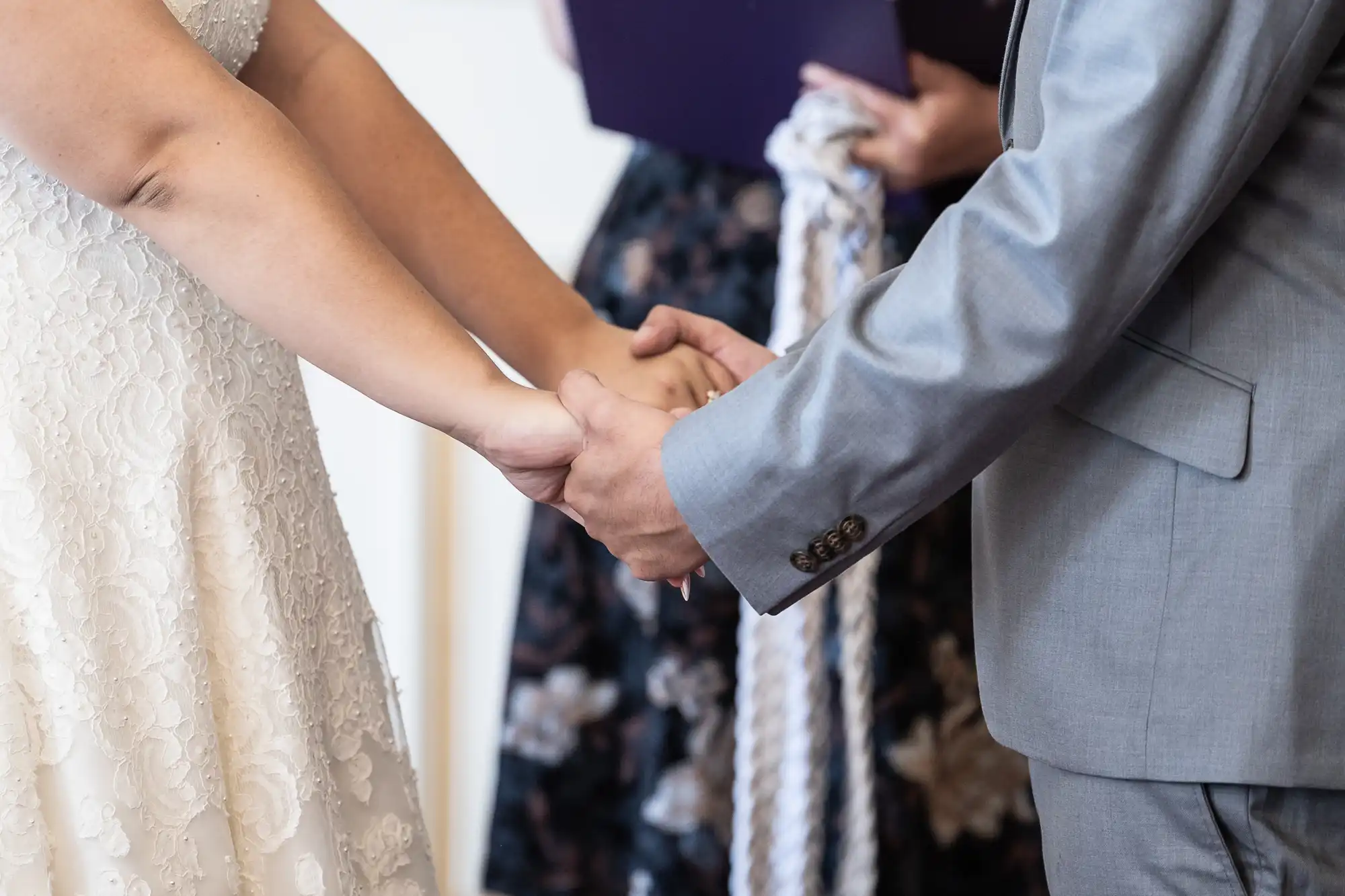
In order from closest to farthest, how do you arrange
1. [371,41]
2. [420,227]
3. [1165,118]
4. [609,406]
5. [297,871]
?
[1165,118], [297,871], [609,406], [420,227], [371,41]

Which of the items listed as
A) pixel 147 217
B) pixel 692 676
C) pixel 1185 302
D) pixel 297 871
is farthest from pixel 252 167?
pixel 692 676

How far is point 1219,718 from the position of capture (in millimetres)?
746

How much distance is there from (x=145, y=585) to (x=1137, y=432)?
528mm

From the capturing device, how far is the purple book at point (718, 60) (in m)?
1.21

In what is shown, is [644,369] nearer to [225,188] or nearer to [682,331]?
[682,331]

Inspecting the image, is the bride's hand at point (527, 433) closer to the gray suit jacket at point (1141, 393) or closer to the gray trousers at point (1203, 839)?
the gray suit jacket at point (1141, 393)

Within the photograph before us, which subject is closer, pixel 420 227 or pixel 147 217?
pixel 147 217

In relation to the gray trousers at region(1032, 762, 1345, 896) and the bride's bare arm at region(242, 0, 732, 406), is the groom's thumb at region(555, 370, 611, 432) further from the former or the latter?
the gray trousers at region(1032, 762, 1345, 896)

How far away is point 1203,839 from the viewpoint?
760mm

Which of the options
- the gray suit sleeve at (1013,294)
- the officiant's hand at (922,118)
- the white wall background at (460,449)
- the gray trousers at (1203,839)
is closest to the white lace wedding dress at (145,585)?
the gray suit sleeve at (1013,294)

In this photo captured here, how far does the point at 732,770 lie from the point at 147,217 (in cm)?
86

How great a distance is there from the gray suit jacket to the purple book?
428 mm

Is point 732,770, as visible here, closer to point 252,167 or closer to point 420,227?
point 420,227

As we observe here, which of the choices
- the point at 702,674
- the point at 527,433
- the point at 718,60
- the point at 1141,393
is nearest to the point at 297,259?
the point at 527,433
